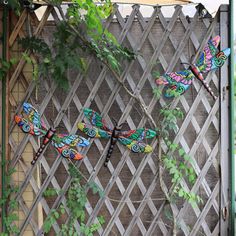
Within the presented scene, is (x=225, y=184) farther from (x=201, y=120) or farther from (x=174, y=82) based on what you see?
(x=174, y=82)

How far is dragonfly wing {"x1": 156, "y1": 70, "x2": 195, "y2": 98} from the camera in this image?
2.41 m

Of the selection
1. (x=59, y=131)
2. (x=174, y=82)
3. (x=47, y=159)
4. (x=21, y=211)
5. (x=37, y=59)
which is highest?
(x=174, y=82)

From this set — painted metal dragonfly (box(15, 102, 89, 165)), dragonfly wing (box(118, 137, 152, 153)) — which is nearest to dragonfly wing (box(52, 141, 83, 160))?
painted metal dragonfly (box(15, 102, 89, 165))

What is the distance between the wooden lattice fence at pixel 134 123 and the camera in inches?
96.4

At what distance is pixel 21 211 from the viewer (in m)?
2.55

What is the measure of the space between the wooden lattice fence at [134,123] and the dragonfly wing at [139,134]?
0.05 meters

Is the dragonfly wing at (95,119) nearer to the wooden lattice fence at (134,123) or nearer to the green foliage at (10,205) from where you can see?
the wooden lattice fence at (134,123)

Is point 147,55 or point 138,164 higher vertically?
point 147,55

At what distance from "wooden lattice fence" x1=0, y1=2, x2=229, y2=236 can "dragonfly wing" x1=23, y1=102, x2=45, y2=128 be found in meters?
0.05

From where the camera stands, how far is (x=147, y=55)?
2.48m

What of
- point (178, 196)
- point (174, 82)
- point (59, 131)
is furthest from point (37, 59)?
point (178, 196)

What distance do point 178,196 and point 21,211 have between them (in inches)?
41.8

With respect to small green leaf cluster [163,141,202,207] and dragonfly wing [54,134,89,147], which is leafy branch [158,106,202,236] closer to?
small green leaf cluster [163,141,202,207]

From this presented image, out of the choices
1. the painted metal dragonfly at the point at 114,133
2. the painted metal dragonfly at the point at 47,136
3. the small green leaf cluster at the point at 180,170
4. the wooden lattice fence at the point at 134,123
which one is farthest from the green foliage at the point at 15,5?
the small green leaf cluster at the point at 180,170
